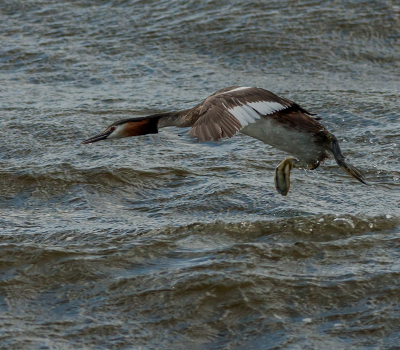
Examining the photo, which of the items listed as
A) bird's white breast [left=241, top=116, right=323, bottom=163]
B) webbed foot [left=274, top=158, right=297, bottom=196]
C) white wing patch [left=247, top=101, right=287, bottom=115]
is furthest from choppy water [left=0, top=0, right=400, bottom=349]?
white wing patch [left=247, top=101, right=287, bottom=115]

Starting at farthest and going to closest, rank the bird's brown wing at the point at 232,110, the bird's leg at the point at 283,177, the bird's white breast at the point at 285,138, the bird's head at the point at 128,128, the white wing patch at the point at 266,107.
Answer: the bird's head at the point at 128,128 → the bird's leg at the point at 283,177 → the bird's white breast at the point at 285,138 → the white wing patch at the point at 266,107 → the bird's brown wing at the point at 232,110

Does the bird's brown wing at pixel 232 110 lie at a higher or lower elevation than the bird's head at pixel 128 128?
higher

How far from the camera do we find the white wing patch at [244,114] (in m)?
4.70

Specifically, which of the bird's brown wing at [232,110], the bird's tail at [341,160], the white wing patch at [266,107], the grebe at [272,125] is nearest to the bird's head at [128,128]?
the grebe at [272,125]

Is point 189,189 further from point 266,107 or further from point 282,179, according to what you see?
point 266,107

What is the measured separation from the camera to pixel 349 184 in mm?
6027

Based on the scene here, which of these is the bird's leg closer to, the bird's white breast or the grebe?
the grebe

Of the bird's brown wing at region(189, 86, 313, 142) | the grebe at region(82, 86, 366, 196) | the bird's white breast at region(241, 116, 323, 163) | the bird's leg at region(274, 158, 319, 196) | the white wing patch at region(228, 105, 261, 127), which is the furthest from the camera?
the bird's leg at region(274, 158, 319, 196)

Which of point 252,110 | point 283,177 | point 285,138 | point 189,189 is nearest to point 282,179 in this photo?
point 283,177

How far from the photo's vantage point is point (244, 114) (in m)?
4.82

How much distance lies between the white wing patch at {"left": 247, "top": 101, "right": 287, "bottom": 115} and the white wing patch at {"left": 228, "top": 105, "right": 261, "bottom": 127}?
78mm

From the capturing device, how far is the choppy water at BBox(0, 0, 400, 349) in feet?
13.3

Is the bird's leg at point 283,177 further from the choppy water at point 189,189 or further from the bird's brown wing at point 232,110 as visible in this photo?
the bird's brown wing at point 232,110

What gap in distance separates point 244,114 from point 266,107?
370 mm
